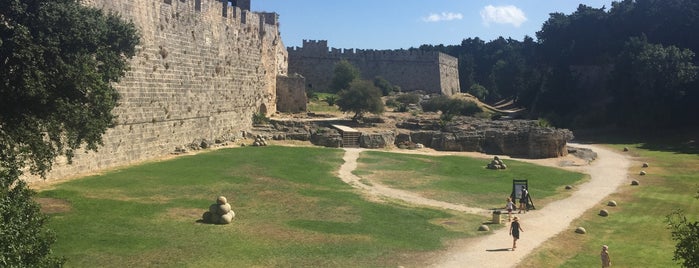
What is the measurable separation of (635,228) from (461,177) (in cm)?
883

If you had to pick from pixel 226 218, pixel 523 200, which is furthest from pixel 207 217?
pixel 523 200

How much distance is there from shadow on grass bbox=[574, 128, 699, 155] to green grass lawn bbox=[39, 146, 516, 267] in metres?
29.4

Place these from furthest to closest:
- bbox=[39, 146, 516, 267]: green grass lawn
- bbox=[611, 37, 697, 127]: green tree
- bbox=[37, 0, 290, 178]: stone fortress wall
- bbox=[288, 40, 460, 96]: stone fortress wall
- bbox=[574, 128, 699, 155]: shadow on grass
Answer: bbox=[288, 40, 460, 96]: stone fortress wall, bbox=[611, 37, 697, 127]: green tree, bbox=[574, 128, 699, 155]: shadow on grass, bbox=[37, 0, 290, 178]: stone fortress wall, bbox=[39, 146, 516, 267]: green grass lawn

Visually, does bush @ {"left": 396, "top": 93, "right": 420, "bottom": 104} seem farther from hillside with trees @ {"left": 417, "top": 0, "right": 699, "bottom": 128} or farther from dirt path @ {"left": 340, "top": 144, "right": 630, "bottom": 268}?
dirt path @ {"left": 340, "top": 144, "right": 630, "bottom": 268}

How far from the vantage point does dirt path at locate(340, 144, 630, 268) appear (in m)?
13.6

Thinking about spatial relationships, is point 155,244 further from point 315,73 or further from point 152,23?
point 315,73

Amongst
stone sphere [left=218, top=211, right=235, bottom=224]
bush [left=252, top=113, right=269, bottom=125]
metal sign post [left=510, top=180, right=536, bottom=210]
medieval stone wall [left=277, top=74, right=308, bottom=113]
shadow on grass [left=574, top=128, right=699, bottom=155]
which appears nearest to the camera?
stone sphere [left=218, top=211, right=235, bottom=224]

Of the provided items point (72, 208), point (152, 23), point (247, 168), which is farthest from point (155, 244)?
point (152, 23)

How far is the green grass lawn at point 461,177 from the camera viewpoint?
21766 millimetres

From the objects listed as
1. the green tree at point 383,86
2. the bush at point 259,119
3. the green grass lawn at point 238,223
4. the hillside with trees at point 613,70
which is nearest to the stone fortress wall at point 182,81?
the bush at point 259,119

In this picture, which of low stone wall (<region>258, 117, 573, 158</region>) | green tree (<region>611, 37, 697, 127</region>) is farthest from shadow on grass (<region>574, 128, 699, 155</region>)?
low stone wall (<region>258, 117, 573, 158</region>)

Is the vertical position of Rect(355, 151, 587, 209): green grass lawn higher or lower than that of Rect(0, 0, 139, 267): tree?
lower

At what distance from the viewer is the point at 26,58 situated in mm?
13312

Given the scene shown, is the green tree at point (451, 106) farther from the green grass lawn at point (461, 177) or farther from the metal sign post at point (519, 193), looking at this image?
the metal sign post at point (519, 193)
